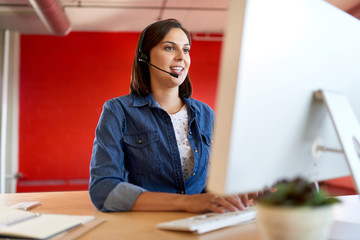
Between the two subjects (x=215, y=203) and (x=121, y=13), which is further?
(x=121, y=13)

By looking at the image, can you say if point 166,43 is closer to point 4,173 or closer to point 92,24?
point 92,24

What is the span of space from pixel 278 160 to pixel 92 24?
16.4ft

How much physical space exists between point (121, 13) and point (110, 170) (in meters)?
3.86

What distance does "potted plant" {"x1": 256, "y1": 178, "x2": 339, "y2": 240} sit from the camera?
0.59 m

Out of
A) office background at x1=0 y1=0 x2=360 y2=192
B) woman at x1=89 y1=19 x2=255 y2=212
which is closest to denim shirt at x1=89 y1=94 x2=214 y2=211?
woman at x1=89 y1=19 x2=255 y2=212

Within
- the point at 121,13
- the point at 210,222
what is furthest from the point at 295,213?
the point at 121,13

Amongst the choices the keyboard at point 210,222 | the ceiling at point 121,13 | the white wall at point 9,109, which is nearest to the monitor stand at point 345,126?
the keyboard at point 210,222

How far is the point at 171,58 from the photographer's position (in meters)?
1.70

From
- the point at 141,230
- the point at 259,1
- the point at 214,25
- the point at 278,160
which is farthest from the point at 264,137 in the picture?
the point at 214,25

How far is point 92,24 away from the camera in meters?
5.23

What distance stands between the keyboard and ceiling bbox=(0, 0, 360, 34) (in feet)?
12.2

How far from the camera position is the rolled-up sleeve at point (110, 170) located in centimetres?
117

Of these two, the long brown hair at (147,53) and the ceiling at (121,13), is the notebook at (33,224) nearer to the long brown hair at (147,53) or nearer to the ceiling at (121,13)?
the long brown hair at (147,53)

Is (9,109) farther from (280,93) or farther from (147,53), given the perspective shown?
(280,93)
